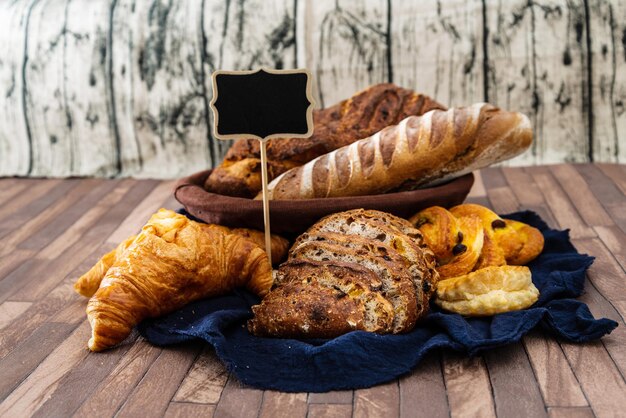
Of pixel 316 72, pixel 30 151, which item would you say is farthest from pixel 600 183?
pixel 30 151

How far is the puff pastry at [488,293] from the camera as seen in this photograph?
7.49 feet

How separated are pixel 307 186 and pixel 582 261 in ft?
2.86

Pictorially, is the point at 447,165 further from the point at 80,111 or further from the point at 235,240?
the point at 80,111

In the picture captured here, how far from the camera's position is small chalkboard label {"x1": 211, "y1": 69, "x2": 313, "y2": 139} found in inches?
93.4

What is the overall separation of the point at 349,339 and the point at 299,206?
2.01 feet

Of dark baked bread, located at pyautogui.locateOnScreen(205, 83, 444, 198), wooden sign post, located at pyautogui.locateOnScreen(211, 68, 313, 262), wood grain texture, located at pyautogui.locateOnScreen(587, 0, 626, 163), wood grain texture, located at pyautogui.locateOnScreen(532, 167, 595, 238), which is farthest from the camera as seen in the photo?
wood grain texture, located at pyautogui.locateOnScreen(587, 0, 626, 163)

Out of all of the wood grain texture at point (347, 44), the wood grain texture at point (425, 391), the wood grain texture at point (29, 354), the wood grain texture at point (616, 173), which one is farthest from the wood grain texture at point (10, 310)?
the wood grain texture at point (616, 173)

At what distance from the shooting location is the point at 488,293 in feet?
7.55

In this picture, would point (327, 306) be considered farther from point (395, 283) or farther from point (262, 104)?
point (262, 104)

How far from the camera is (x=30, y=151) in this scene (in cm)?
437

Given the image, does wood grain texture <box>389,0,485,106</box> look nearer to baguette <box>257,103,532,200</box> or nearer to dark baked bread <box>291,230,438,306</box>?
baguette <box>257,103,532,200</box>

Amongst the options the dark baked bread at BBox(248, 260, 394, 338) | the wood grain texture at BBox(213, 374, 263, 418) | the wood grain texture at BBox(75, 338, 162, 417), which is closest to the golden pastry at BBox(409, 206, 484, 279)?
the dark baked bread at BBox(248, 260, 394, 338)

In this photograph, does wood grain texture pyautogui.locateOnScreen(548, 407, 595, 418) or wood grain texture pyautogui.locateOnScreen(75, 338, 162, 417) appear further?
wood grain texture pyautogui.locateOnScreen(75, 338, 162, 417)

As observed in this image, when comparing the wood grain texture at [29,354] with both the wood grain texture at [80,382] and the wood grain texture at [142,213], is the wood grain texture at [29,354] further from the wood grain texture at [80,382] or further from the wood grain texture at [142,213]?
the wood grain texture at [142,213]
